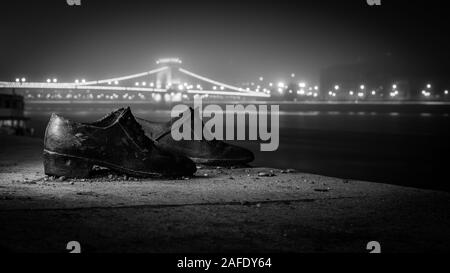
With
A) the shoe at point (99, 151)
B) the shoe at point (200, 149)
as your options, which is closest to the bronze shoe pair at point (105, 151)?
the shoe at point (99, 151)

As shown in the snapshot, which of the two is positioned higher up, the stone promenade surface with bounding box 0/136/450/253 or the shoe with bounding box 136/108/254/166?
the shoe with bounding box 136/108/254/166

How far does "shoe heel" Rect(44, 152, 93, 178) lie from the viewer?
6410mm

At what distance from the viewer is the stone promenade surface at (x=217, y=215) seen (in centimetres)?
355

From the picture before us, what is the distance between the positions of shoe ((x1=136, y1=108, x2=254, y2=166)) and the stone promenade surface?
1649 mm

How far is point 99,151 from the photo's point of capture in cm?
645

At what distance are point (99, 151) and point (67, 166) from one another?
39 cm

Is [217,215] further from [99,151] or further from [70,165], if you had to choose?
[70,165]

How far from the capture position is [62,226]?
13.0 feet

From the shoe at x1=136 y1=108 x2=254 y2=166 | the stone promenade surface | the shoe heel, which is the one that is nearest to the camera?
the stone promenade surface

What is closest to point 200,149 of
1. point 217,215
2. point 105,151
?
point 105,151

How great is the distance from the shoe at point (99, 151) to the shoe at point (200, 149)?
1.80 metres

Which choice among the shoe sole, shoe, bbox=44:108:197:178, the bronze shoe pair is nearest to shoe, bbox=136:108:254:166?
the bronze shoe pair

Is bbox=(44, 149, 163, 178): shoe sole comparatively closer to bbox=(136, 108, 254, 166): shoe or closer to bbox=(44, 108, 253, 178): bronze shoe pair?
bbox=(44, 108, 253, 178): bronze shoe pair

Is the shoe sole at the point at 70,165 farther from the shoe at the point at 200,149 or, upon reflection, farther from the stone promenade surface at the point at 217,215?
the shoe at the point at 200,149
